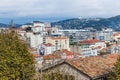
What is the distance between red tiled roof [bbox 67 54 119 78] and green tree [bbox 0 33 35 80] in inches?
123

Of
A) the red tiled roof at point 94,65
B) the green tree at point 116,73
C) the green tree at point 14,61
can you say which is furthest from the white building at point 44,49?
the green tree at point 116,73

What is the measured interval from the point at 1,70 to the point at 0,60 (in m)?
0.70

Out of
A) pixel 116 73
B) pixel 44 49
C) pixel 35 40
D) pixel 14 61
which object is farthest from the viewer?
pixel 35 40

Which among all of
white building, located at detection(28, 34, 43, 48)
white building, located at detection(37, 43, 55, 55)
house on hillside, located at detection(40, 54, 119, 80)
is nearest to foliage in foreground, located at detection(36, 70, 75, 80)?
house on hillside, located at detection(40, 54, 119, 80)

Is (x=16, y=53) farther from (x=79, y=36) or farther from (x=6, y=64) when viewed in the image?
(x=79, y=36)

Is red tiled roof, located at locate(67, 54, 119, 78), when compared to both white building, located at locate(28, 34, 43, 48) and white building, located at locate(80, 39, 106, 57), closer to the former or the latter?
white building, located at locate(80, 39, 106, 57)

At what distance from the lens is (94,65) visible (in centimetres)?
2736

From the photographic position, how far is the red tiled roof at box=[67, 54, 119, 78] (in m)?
26.0

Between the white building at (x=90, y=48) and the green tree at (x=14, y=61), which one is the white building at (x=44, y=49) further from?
the green tree at (x=14, y=61)

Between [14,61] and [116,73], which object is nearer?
[116,73]

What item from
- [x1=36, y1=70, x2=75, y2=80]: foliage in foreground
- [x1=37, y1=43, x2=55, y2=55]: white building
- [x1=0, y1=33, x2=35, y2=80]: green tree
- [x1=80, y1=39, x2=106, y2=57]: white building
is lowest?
[x1=80, y1=39, x2=106, y2=57]: white building

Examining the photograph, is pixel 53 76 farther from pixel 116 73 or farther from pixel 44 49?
pixel 44 49

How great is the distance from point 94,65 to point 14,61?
6.06m

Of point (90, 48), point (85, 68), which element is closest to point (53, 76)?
point (85, 68)
